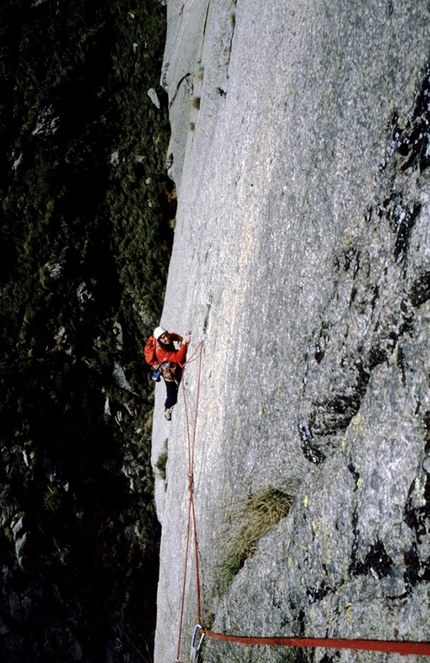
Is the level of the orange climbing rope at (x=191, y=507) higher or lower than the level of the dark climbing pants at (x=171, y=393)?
lower

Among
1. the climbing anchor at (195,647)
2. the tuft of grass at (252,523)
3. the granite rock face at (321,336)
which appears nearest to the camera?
the granite rock face at (321,336)

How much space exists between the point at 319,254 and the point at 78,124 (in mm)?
13202

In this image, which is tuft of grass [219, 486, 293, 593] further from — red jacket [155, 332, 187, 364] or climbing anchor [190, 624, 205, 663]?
red jacket [155, 332, 187, 364]

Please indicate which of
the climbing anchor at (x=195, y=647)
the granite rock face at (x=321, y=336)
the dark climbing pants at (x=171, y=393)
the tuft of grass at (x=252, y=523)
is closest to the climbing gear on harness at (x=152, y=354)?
the dark climbing pants at (x=171, y=393)

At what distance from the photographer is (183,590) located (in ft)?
28.3

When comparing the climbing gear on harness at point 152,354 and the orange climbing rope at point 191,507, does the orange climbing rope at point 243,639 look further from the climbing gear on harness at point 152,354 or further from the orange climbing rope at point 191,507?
the climbing gear on harness at point 152,354

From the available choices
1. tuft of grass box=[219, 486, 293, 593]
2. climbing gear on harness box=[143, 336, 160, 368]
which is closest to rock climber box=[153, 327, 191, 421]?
climbing gear on harness box=[143, 336, 160, 368]

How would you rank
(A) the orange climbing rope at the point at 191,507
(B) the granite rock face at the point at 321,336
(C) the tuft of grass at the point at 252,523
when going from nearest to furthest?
(B) the granite rock face at the point at 321,336
(C) the tuft of grass at the point at 252,523
(A) the orange climbing rope at the point at 191,507

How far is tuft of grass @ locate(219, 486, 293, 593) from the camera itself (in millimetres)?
6150

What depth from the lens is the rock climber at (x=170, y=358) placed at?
36.5 feet

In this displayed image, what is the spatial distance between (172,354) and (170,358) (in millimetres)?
86

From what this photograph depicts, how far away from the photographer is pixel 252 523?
6668 millimetres

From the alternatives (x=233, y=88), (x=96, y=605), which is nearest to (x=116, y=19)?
(x=233, y=88)

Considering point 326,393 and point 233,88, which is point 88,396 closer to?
point 233,88
